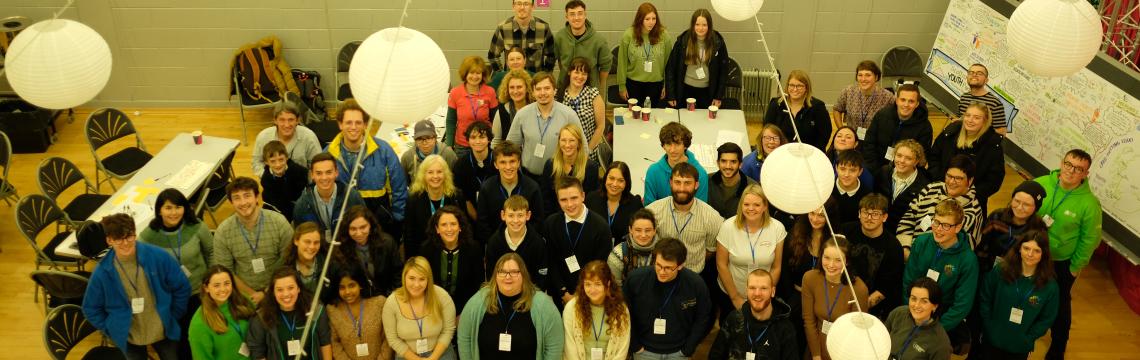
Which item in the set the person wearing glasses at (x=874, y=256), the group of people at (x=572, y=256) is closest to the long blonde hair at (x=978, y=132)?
the group of people at (x=572, y=256)

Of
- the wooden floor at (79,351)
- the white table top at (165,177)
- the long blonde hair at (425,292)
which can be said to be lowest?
the wooden floor at (79,351)

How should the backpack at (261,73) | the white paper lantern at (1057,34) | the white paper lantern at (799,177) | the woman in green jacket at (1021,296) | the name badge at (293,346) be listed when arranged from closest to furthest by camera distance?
the white paper lantern at (799,177) → the white paper lantern at (1057,34) → the name badge at (293,346) → the woman in green jacket at (1021,296) → the backpack at (261,73)

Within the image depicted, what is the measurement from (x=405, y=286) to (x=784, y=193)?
2054mm

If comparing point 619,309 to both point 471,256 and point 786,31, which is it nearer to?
point 471,256

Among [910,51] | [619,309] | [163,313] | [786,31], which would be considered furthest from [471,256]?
[910,51]

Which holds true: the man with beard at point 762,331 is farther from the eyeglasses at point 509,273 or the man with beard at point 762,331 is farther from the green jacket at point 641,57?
the green jacket at point 641,57

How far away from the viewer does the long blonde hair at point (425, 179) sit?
5.71 metres

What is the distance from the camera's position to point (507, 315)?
16.8ft

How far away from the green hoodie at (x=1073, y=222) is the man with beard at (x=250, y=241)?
14.6 feet

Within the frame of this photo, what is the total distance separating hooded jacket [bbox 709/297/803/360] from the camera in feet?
16.5

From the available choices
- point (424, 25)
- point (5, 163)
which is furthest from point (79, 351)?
point (424, 25)

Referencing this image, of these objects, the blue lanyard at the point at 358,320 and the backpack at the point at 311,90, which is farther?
the backpack at the point at 311,90

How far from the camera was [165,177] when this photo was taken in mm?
6824

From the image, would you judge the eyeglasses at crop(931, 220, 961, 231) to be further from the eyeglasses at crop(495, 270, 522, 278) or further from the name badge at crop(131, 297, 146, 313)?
the name badge at crop(131, 297, 146, 313)
